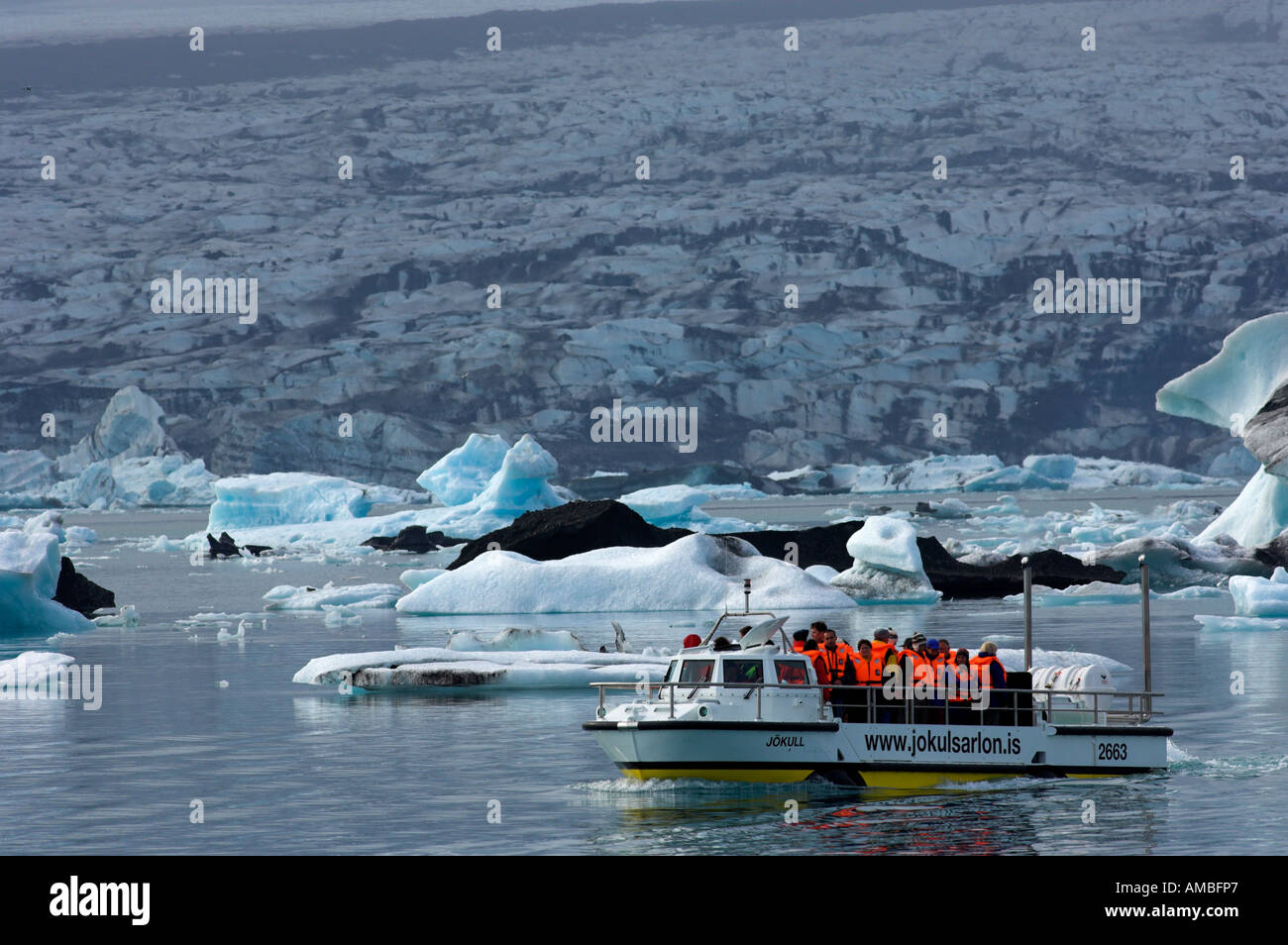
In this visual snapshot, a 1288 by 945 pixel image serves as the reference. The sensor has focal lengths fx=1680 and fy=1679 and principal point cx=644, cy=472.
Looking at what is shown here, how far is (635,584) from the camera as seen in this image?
128 feet

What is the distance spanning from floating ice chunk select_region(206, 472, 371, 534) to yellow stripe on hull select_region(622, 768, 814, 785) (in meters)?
60.0

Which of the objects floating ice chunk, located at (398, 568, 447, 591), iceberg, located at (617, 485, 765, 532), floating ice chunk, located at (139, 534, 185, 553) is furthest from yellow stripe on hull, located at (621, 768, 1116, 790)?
floating ice chunk, located at (139, 534, 185, 553)

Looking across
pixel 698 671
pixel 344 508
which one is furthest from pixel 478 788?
pixel 344 508

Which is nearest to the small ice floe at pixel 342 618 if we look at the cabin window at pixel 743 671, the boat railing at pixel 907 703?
the boat railing at pixel 907 703

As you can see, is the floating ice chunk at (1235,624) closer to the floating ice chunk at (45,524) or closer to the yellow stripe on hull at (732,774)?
the yellow stripe on hull at (732,774)

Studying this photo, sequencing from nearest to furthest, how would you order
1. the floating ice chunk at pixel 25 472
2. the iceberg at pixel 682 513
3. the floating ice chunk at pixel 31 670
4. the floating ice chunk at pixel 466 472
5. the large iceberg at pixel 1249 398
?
the floating ice chunk at pixel 31 670 < the large iceberg at pixel 1249 398 < the iceberg at pixel 682 513 < the floating ice chunk at pixel 466 472 < the floating ice chunk at pixel 25 472

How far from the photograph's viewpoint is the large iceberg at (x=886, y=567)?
133 feet

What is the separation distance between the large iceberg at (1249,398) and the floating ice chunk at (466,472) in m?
35.4

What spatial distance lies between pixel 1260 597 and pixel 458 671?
19.1 m

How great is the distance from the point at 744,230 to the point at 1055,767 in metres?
130

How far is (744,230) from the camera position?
146 metres

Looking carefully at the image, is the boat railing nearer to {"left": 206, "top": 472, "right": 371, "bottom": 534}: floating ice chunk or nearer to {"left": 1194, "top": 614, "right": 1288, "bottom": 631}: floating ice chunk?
{"left": 1194, "top": 614, "right": 1288, "bottom": 631}: floating ice chunk

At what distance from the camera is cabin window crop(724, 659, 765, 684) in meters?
17.5

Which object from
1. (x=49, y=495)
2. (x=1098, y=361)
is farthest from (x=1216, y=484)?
(x=49, y=495)
